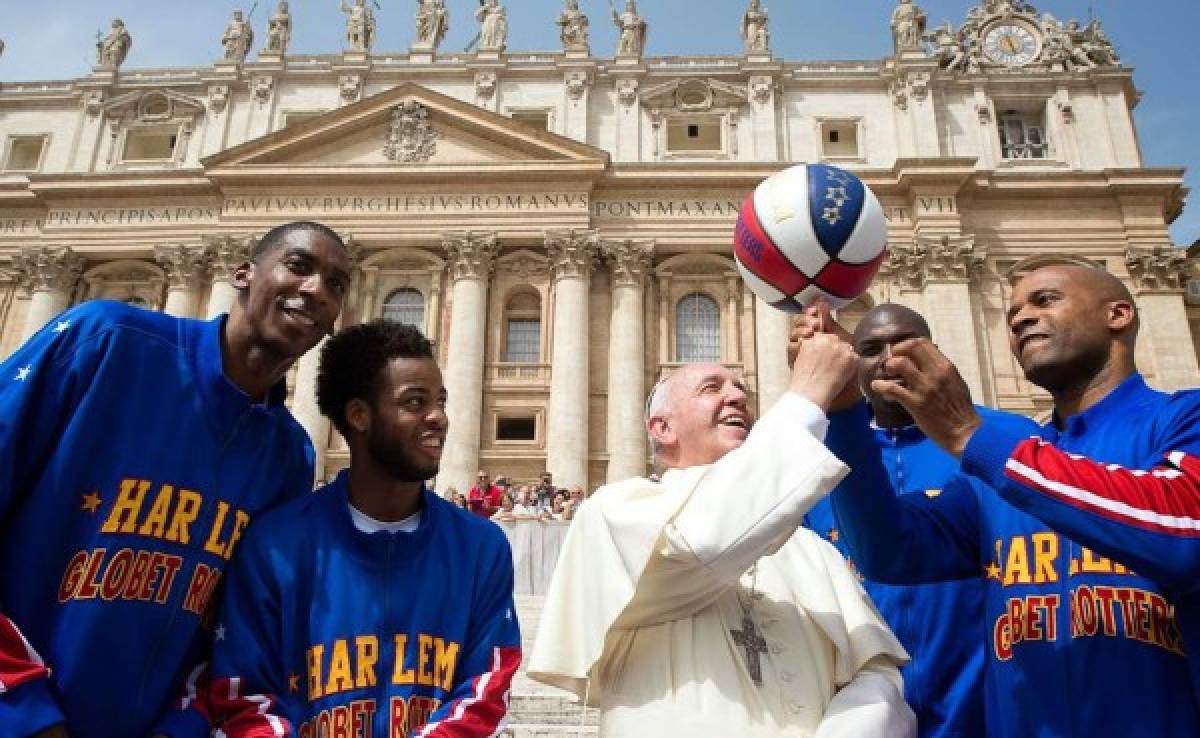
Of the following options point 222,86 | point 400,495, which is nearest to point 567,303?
point 222,86

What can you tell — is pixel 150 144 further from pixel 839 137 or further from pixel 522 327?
pixel 839 137

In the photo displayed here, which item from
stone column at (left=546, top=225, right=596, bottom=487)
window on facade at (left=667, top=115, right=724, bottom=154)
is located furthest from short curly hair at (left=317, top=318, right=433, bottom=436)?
window on facade at (left=667, top=115, right=724, bottom=154)

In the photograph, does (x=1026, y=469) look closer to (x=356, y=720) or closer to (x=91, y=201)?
(x=356, y=720)

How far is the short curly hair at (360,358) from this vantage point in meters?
3.41

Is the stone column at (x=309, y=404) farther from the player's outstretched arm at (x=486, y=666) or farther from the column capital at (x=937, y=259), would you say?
the player's outstretched arm at (x=486, y=666)

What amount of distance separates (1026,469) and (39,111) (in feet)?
122

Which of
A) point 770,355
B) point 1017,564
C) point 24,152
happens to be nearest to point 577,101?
point 770,355

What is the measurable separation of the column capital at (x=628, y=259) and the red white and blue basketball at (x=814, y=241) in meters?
21.4

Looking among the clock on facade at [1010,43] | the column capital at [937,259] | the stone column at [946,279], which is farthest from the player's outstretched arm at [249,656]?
the clock on facade at [1010,43]

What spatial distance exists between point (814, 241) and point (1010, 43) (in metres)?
31.4

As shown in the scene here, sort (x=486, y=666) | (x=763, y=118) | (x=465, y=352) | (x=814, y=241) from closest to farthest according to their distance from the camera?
(x=486, y=666) < (x=814, y=241) < (x=465, y=352) < (x=763, y=118)

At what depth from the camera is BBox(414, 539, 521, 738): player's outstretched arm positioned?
2.82m

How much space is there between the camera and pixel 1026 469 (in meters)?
2.25

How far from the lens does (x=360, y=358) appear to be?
136 inches
